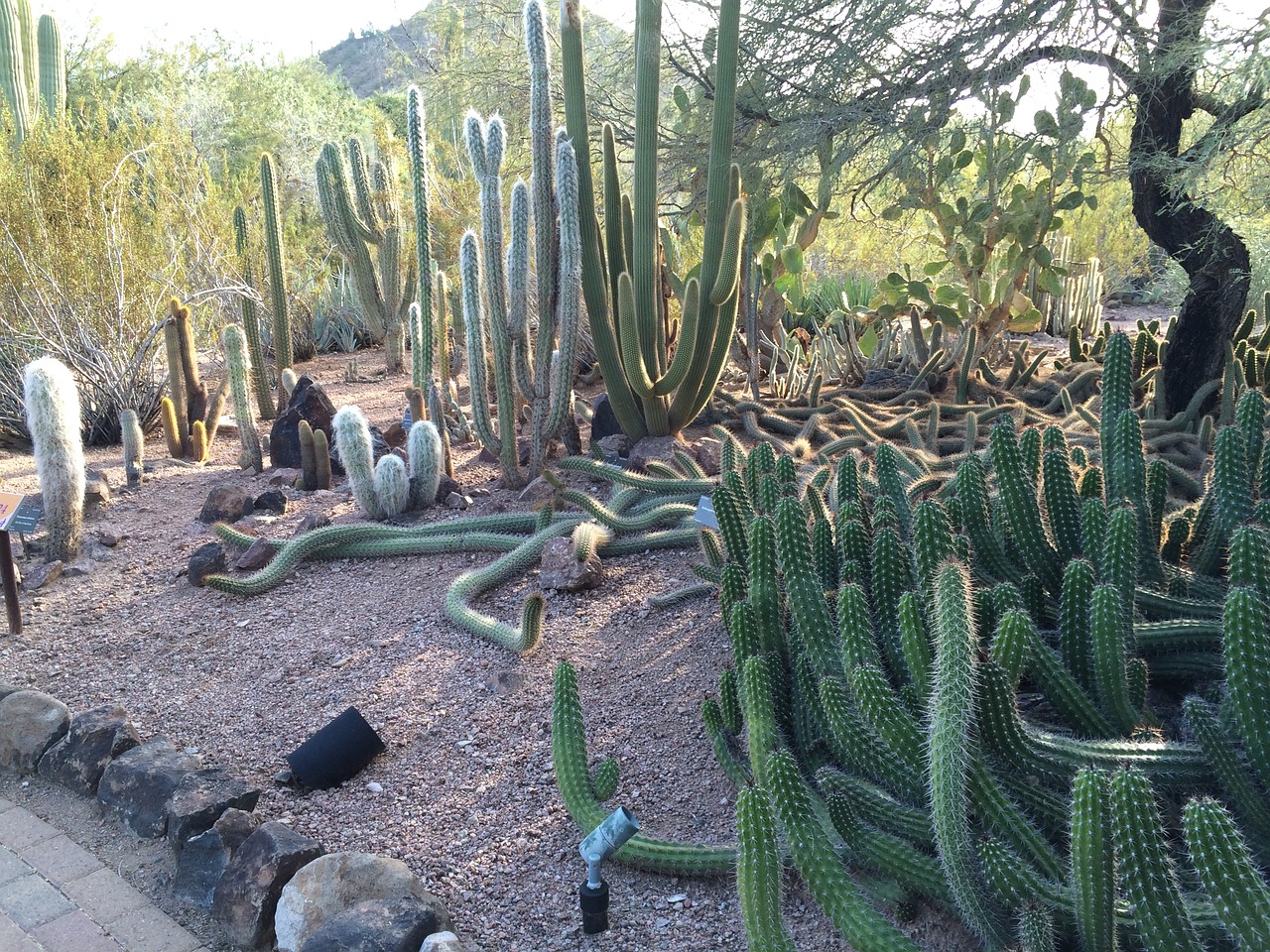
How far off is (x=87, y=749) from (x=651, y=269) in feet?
11.8

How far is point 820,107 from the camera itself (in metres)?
6.19

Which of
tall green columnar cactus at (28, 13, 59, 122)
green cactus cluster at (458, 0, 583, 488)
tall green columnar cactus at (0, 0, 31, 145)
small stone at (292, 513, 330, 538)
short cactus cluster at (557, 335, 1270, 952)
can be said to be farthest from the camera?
tall green columnar cactus at (28, 13, 59, 122)

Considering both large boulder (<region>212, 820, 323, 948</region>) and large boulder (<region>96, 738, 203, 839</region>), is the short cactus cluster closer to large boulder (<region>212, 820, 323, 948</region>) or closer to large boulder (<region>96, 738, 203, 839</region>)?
large boulder (<region>212, 820, 323, 948</region>)

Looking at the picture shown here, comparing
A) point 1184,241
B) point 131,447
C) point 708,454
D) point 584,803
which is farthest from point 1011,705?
point 131,447

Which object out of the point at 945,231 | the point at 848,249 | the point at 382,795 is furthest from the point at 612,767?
the point at 848,249

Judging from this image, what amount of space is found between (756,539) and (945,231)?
15.9 feet

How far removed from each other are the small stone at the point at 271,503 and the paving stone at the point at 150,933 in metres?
2.96

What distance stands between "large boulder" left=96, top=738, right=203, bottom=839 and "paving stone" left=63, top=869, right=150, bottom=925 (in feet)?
0.58

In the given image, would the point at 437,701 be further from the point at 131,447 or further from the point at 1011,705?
the point at 131,447

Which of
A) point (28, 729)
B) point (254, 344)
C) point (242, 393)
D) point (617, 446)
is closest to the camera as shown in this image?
point (28, 729)

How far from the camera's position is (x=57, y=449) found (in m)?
4.74

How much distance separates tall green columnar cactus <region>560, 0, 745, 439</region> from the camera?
5.30 m

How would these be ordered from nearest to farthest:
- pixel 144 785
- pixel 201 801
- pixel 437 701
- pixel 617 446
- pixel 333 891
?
pixel 333 891, pixel 201 801, pixel 144 785, pixel 437 701, pixel 617 446

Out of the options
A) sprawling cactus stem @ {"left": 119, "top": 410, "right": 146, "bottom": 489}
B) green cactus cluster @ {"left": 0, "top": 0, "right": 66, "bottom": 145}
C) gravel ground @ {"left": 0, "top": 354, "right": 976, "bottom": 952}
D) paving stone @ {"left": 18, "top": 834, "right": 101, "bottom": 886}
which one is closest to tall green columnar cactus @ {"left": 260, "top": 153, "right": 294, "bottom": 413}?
sprawling cactus stem @ {"left": 119, "top": 410, "right": 146, "bottom": 489}
